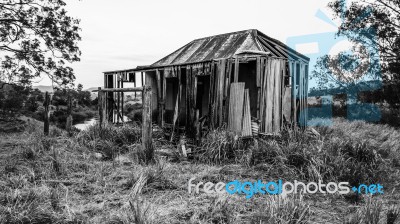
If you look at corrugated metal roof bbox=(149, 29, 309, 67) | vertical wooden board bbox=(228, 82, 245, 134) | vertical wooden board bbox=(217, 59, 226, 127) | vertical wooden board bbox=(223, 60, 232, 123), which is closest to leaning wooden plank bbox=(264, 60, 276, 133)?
vertical wooden board bbox=(228, 82, 245, 134)

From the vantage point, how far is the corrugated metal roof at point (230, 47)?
34.4 feet

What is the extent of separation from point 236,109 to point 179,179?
3179 mm

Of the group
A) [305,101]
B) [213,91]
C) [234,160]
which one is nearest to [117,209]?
[234,160]

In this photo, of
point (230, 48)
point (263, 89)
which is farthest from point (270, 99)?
point (230, 48)

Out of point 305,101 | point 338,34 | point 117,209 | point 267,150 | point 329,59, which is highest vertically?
point 338,34

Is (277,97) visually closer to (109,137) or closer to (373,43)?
(109,137)

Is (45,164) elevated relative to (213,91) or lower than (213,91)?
lower

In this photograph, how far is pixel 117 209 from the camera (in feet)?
12.5

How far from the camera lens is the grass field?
3.52 m

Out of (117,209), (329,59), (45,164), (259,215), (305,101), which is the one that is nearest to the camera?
(259,215)

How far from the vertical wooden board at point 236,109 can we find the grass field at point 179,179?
0.79 m

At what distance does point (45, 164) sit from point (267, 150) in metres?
4.64

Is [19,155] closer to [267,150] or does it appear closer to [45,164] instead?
[45,164]

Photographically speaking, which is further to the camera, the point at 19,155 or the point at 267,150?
the point at 19,155
